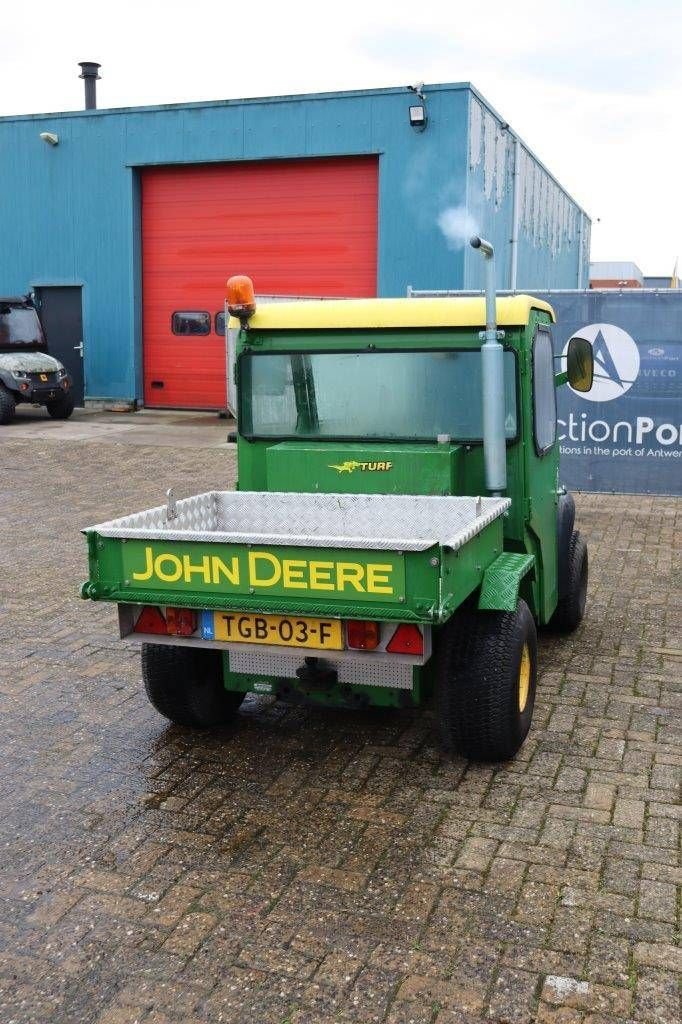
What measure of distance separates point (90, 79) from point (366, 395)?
2232 cm

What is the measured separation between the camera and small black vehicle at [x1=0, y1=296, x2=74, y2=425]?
18828mm

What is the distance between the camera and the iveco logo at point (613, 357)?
11.6m

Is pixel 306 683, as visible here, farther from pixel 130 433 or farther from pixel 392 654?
pixel 130 433

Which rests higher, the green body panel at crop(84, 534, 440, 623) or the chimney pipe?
the chimney pipe

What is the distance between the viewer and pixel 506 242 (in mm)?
20953

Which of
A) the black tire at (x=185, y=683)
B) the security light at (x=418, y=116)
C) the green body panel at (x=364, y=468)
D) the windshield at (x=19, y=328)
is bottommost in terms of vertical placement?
the black tire at (x=185, y=683)

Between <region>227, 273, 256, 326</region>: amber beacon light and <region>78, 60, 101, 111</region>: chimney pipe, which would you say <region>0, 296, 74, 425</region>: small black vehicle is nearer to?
<region>78, 60, 101, 111</region>: chimney pipe

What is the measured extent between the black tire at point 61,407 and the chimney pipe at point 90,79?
29.7ft

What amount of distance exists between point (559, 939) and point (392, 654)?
130 cm

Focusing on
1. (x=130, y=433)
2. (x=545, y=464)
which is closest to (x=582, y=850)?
(x=545, y=464)

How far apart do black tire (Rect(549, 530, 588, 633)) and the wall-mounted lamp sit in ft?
40.5

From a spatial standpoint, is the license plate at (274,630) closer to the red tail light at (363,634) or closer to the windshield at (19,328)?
the red tail light at (363,634)

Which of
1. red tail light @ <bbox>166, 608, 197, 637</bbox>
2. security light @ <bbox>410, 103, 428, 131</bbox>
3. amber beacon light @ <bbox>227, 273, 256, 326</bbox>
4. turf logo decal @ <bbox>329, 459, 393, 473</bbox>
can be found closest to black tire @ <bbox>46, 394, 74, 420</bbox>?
security light @ <bbox>410, 103, 428, 131</bbox>

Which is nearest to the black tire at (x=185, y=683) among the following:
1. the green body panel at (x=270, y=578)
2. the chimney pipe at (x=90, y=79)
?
the green body panel at (x=270, y=578)
